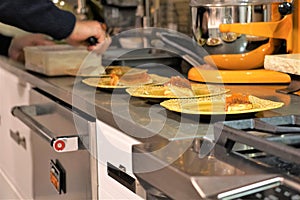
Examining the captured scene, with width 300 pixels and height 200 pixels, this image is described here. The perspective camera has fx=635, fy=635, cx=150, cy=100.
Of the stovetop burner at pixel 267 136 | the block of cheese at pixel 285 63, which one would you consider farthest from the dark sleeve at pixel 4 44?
the stovetop burner at pixel 267 136

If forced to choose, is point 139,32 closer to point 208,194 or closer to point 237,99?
point 237,99

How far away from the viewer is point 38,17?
194 cm

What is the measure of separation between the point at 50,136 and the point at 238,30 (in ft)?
1.82

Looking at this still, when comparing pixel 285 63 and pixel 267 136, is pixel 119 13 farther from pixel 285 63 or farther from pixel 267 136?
pixel 267 136

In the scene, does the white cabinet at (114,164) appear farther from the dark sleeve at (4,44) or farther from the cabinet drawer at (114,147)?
the dark sleeve at (4,44)

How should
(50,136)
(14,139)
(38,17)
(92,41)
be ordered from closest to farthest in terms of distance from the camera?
1. (50,136)
2. (38,17)
3. (92,41)
4. (14,139)

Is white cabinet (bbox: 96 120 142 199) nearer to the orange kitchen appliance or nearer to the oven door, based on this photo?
the oven door

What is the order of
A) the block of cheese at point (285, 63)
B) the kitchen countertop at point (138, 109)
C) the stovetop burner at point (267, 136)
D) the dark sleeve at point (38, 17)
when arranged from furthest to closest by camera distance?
the dark sleeve at point (38, 17) → the block of cheese at point (285, 63) → the kitchen countertop at point (138, 109) → the stovetop burner at point (267, 136)

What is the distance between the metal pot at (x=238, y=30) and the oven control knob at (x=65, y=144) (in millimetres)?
493

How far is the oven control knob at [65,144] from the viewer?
1.46 meters

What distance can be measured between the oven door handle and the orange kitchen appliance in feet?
1.43

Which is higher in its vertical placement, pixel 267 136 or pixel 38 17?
pixel 38 17

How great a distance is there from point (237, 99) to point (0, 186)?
63.1 inches

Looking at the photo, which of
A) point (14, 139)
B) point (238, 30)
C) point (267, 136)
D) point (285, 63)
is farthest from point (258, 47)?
point (14, 139)
